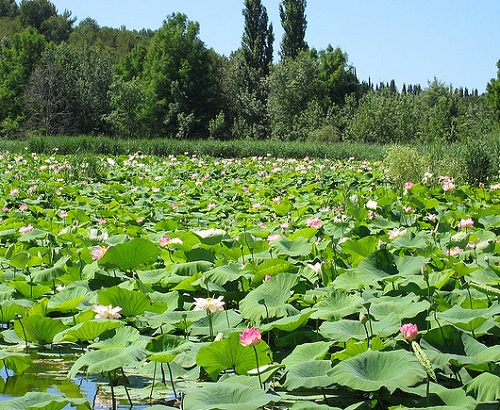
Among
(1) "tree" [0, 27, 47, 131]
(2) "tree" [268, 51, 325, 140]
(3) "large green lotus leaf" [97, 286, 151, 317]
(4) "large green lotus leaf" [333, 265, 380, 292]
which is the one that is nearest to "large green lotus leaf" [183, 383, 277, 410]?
(3) "large green lotus leaf" [97, 286, 151, 317]

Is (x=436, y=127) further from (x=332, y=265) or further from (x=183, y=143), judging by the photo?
(x=332, y=265)

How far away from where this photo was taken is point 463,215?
4.05 m

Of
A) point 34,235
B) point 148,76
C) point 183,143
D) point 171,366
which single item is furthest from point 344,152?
point 148,76

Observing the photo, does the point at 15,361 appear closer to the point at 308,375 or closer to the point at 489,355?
the point at 308,375

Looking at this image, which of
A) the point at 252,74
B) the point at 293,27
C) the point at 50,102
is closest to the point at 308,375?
the point at 50,102

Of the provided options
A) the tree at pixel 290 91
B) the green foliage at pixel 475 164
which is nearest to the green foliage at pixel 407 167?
the green foliage at pixel 475 164

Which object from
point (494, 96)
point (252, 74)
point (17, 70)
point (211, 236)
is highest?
point (17, 70)

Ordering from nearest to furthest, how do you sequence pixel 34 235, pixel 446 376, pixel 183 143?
pixel 446 376
pixel 34 235
pixel 183 143

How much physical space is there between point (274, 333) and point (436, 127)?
27.2 metres

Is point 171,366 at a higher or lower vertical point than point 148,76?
lower

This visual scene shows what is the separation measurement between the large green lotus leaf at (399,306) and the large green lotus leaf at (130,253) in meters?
0.92

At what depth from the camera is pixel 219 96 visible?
36.8 m

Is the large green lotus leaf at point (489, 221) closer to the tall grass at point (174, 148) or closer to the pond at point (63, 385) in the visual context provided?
the pond at point (63, 385)

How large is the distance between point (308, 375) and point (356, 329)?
30cm
